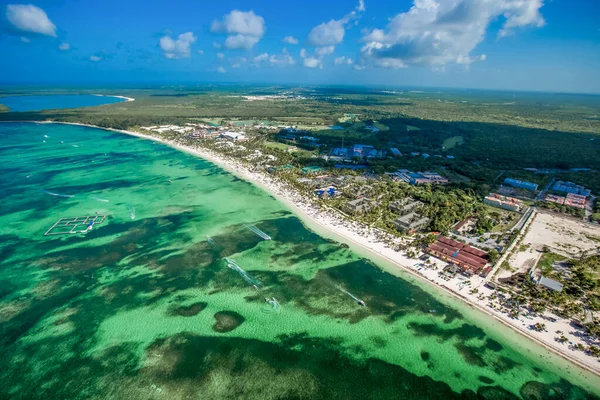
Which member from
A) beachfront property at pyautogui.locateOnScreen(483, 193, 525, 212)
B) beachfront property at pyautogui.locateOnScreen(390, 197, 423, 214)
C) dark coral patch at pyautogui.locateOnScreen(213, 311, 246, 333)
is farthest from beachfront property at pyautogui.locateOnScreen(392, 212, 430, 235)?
dark coral patch at pyautogui.locateOnScreen(213, 311, 246, 333)

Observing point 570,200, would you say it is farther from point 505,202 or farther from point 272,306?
point 272,306

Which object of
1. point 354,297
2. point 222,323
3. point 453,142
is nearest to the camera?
point 222,323

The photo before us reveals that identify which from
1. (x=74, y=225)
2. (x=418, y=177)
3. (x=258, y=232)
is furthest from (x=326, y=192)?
(x=74, y=225)

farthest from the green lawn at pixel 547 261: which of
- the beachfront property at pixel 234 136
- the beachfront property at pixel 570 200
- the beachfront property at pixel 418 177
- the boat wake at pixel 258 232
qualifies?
the beachfront property at pixel 234 136

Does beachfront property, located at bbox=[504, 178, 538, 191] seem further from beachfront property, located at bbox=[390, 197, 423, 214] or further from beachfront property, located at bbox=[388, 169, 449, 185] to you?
beachfront property, located at bbox=[390, 197, 423, 214]

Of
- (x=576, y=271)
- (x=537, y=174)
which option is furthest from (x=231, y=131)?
(x=576, y=271)

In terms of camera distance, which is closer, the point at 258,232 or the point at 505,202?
the point at 258,232
